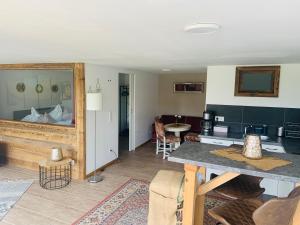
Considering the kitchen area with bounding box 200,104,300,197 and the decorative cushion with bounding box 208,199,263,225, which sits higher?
the kitchen area with bounding box 200,104,300,197

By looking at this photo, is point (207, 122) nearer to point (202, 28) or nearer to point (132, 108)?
point (132, 108)

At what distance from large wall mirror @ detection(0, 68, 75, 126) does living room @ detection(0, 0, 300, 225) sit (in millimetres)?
28

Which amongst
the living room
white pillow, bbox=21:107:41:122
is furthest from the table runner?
white pillow, bbox=21:107:41:122

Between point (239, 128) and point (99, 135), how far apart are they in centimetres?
277

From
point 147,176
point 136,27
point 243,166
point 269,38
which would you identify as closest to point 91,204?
point 147,176

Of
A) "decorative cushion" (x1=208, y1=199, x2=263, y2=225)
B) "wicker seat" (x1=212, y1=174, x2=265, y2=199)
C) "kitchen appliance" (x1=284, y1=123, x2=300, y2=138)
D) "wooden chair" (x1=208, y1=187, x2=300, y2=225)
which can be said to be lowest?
"decorative cushion" (x1=208, y1=199, x2=263, y2=225)

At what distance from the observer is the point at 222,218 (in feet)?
5.89

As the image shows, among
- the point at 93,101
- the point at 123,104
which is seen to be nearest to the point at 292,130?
the point at 93,101

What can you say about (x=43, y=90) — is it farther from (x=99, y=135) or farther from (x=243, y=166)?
(x=243, y=166)

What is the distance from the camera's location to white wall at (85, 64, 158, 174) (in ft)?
14.2

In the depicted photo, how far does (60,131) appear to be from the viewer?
4371 millimetres

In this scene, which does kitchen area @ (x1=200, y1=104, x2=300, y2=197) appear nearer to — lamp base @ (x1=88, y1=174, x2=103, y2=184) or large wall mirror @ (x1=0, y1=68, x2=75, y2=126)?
lamp base @ (x1=88, y1=174, x2=103, y2=184)

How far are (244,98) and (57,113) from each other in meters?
3.66

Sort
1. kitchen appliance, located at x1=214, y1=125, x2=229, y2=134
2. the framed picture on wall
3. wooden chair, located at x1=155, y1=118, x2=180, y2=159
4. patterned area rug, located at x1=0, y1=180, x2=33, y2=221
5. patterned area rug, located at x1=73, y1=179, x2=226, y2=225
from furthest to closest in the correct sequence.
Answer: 1. the framed picture on wall
2. wooden chair, located at x1=155, y1=118, x2=180, y2=159
3. kitchen appliance, located at x1=214, y1=125, x2=229, y2=134
4. patterned area rug, located at x1=0, y1=180, x2=33, y2=221
5. patterned area rug, located at x1=73, y1=179, x2=226, y2=225
